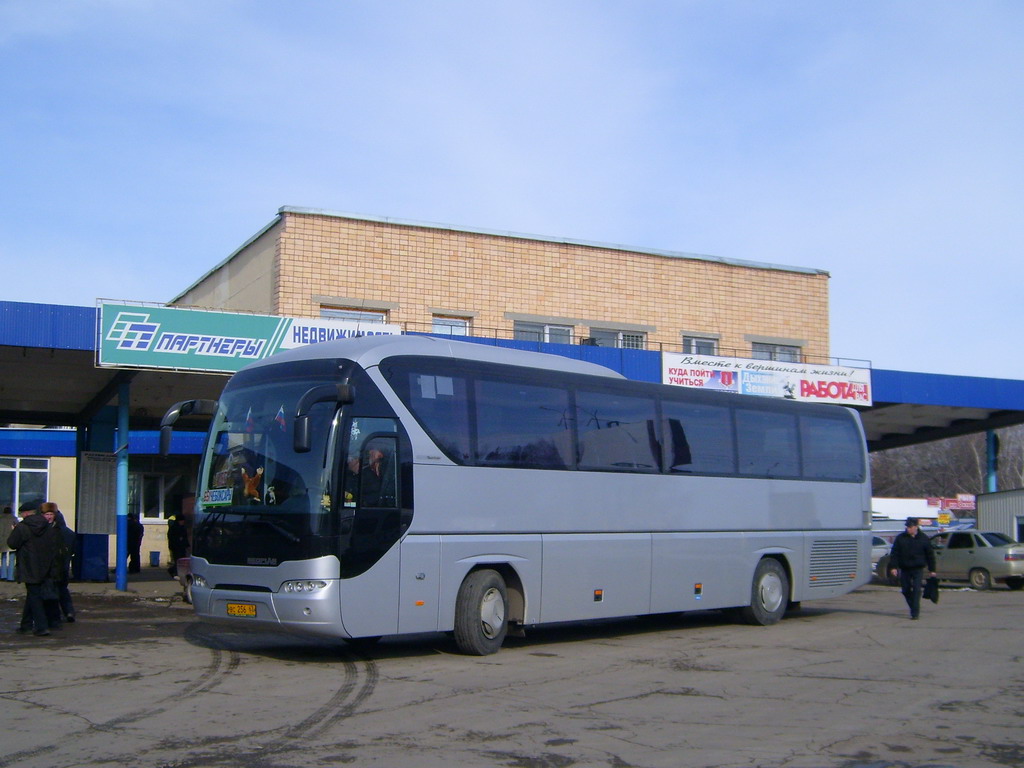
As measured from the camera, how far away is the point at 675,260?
3350 cm

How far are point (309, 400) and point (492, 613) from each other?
353 centimetres

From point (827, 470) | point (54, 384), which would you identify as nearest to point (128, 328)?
point (54, 384)

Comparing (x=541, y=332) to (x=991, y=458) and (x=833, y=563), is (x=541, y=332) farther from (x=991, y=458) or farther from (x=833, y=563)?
(x=833, y=563)

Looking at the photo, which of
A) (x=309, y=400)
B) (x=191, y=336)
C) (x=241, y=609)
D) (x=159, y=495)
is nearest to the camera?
(x=309, y=400)

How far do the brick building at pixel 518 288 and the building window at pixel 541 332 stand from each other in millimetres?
34

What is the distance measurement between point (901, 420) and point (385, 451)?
86.3 feet

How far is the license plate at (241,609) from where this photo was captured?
1112 centimetres

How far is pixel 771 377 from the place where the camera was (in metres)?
27.0

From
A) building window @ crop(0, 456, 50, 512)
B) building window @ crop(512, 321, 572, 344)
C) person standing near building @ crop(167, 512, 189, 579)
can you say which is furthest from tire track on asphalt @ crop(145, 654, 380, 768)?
building window @ crop(0, 456, 50, 512)

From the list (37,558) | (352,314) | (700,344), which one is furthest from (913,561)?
(700,344)

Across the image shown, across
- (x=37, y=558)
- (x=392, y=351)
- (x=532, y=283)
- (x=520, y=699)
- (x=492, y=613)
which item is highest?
(x=532, y=283)

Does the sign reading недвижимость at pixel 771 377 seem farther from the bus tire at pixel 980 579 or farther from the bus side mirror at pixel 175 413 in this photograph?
the bus side mirror at pixel 175 413

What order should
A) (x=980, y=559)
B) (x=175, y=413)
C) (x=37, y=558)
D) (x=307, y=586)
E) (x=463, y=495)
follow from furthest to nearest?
1. (x=980, y=559)
2. (x=37, y=558)
3. (x=175, y=413)
4. (x=463, y=495)
5. (x=307, y=586)

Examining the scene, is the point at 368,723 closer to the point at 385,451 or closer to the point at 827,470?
the point at 385,451
